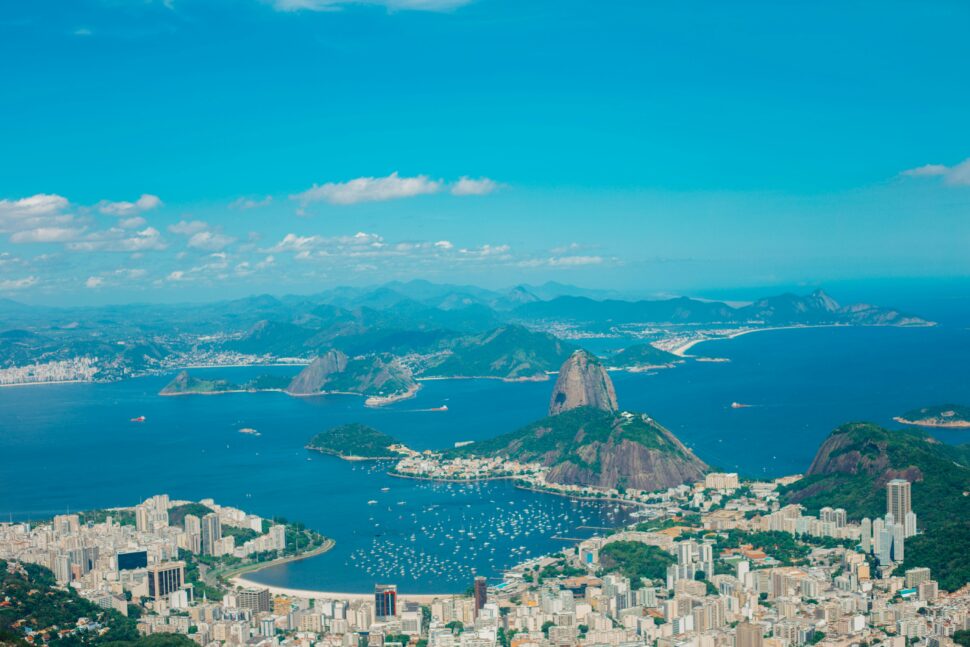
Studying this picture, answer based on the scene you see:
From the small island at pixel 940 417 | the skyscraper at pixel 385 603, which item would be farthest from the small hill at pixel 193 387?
the skyscraper at pixel 385 603

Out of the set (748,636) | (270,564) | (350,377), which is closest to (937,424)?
Answer: (748,636)

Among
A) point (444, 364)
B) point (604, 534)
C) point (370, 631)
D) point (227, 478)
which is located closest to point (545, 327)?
point (444, 364)

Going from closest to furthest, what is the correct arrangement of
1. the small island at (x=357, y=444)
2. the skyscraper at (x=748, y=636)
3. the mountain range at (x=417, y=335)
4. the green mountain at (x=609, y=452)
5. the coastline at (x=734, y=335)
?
the skyscraper at (x=748, y=636) < the green mountain at (x=609, y=452) < the small island at (x=357, y=444) < the mountain range at (x=417, y=335) < the coastline at (x=734, y=335)

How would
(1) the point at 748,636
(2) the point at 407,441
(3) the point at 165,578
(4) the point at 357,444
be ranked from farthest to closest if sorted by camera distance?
(2) the point at 407,441, (4) the point at 357,444, (3) the point at 165,578, (1) the point at 748,636

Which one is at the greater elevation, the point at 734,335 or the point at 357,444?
the point at 734,335

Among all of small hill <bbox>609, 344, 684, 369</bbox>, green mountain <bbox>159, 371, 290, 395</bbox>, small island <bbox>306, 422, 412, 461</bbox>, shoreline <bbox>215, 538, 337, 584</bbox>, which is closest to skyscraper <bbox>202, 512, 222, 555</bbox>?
shoreline <bbox>215, 538, 337, 584</bbox>

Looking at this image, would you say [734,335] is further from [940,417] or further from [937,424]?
[937,424]

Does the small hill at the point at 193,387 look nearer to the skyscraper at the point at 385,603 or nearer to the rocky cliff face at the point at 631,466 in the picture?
the rocky cliff face at the point at 631,466

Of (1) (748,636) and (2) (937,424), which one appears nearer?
(1) (748,636)
